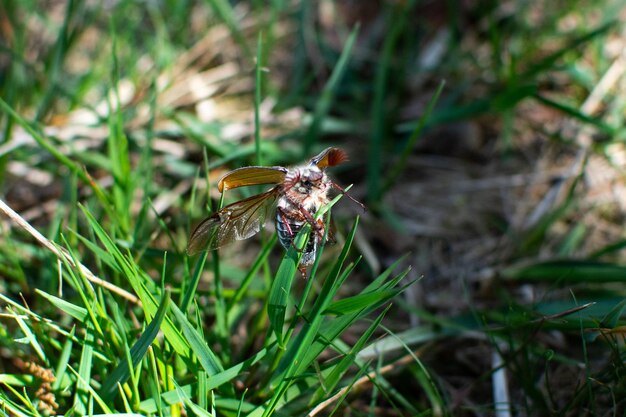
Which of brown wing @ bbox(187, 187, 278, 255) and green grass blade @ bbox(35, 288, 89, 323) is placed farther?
brown wing @ bbox(187, 187, 278, 255)

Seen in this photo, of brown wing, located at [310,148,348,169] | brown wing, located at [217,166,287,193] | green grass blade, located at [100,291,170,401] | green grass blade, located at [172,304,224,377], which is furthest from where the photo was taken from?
brown wing, located at [310,148,348,169]

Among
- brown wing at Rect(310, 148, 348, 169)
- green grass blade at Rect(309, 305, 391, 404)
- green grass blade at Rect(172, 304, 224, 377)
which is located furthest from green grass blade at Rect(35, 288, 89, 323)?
brown wing at Rect(310, 148, 348, 169)

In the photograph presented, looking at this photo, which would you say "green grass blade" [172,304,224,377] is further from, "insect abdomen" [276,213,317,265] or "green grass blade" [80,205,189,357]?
"insect abdomen" [276,213,317,265]

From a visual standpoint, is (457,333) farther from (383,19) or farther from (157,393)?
(383,19)

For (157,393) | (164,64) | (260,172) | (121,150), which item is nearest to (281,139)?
(164,64)

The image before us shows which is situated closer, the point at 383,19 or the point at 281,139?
the point at 281,139

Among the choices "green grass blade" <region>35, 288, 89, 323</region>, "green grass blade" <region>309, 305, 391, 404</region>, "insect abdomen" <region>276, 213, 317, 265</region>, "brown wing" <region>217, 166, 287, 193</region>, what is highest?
"brown wing" <region>217, 166, 287, 193</region>

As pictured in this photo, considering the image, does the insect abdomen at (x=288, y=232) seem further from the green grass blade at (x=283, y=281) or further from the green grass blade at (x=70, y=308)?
the green grass blade at (x=70, y=308)

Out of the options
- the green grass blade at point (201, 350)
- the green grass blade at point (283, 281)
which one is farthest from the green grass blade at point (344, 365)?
the green grass blade at point (201, 350)
